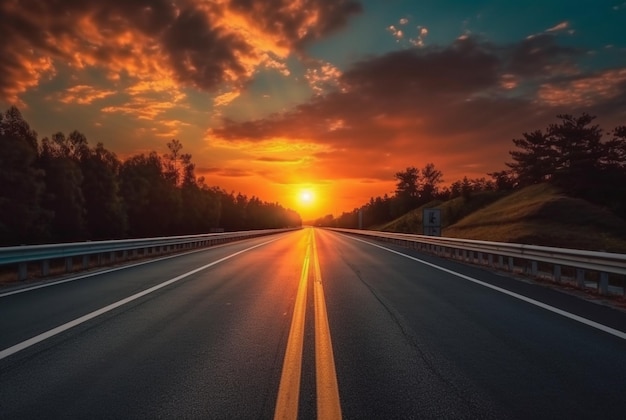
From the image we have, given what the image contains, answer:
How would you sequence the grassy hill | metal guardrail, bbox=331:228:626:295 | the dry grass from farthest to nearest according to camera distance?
the grassy hill < the dry grass < metal guardrail, bbox=331:228:626:295

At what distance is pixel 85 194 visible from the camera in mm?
73125

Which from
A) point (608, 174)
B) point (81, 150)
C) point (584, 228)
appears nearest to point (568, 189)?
point (608, 174)

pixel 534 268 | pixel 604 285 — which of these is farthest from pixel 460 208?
pixel 604 285

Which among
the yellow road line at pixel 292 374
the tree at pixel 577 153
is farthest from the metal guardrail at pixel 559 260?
the tree at pixel 577 153

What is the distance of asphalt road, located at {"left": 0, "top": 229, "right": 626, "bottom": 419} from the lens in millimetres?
3787

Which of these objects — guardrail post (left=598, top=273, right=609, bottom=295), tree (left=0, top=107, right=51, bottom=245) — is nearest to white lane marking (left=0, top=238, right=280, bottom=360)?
guardrail post (left=598, top=273, right=609, bottom=295)

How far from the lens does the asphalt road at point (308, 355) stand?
12.4ft

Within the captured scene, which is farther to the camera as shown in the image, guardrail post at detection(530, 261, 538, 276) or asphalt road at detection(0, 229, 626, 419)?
guardrail post at detection(530, 261, 538, 276)

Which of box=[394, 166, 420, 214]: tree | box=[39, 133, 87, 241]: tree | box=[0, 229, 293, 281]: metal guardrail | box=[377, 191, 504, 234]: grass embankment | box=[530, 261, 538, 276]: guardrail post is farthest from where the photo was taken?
box=[394, 166, 420, 214]: tree

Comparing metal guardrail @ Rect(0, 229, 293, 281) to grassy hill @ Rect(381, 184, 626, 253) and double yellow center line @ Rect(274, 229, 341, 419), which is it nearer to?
double yellow center line @ Rect(274, 229, 341, 419)

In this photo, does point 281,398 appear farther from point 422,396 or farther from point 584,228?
point 584,228

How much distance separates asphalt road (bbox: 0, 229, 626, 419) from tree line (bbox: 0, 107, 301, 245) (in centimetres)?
4562

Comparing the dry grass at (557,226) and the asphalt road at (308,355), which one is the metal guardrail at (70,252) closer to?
the asphalt road at (308,355)

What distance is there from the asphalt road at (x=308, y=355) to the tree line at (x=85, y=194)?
150ft
